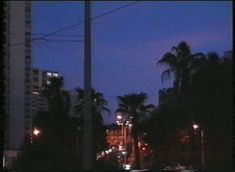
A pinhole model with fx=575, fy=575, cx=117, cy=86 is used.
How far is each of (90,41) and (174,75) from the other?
2641 cm

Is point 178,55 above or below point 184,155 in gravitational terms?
above

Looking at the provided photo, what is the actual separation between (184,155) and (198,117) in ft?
41.8

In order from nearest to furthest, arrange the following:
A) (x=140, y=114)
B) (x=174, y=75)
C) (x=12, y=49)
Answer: (x=12, y=49)
(x=174, y=75)
(x=140, y=114)

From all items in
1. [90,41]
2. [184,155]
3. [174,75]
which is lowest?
[184,155]

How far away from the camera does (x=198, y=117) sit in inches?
850

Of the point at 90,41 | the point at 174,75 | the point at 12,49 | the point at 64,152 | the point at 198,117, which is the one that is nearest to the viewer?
the point at 90,41

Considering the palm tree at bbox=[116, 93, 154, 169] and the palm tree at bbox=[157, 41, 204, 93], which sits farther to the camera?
the palm tree at bbox=[116, 93, 154, 169]

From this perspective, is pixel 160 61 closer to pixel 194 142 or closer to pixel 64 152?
pixel 194 142

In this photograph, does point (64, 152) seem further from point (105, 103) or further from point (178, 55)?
point (105, 103)

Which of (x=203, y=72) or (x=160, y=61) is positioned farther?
(x=160, y=61)

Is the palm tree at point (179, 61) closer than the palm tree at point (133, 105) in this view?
Yes

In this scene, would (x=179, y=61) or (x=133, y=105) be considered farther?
(x=133, y=105)

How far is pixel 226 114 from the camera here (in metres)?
17.9

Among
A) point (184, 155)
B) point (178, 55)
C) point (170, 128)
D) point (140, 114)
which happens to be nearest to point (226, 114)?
point (184, 155)
